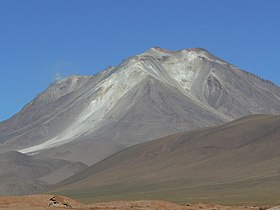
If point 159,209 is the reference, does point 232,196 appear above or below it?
above

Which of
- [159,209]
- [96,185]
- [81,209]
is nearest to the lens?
[81,209]

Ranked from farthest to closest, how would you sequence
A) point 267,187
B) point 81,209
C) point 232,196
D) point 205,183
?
point 205,183 < point 267,187 < point 232,196 < point 81,209

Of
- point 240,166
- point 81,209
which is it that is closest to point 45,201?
point 81,209

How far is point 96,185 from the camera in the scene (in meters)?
184

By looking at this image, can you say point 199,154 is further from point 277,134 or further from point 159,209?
point 159,209

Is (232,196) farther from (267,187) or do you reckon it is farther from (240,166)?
(240,166)

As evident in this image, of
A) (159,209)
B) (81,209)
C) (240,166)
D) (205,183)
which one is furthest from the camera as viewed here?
(240,166)

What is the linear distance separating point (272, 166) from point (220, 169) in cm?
1633

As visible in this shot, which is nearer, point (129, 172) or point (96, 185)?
point (96, 185)

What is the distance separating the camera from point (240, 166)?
170000 mm

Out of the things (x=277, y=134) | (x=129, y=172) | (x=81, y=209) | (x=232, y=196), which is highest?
(x=277, y=134)

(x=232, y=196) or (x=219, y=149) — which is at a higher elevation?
(x=219, y=149)

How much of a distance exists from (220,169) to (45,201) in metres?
116

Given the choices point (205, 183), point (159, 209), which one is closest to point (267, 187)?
point (205, 183)
